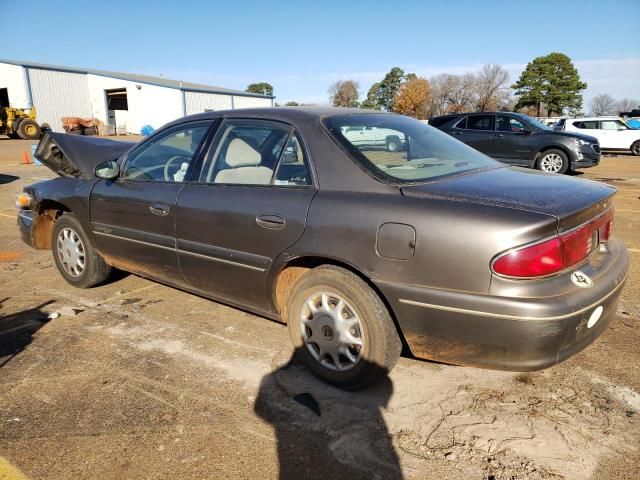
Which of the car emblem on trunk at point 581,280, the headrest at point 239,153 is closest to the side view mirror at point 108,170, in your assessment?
the headrest at point 239,153

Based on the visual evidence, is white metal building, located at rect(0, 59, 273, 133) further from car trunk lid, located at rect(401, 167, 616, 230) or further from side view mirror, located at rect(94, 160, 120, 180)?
car trunk lid, located at rect(401, 167, 616, 230)

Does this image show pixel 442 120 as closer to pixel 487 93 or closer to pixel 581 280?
pixel 581 280

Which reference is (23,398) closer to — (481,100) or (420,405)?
(420,405)

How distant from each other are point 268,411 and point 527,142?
1135cm

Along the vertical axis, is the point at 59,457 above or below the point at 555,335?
below

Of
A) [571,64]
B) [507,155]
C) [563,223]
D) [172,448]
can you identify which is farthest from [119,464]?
[571,64]

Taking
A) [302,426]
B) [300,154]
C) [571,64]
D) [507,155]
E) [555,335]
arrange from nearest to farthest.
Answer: [555,335] < [302,426] < [300,154] < [507,155] < [571,64]

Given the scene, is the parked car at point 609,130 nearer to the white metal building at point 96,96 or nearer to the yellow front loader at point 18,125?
the white metal building at point 96,96

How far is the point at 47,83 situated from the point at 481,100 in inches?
2237

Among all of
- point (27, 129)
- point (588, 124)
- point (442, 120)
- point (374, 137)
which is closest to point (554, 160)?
point (442, 120)

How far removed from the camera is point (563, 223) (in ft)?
7.23

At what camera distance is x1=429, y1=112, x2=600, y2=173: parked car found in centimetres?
1160

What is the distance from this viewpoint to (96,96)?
43.3 m

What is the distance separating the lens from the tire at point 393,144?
3008mm
